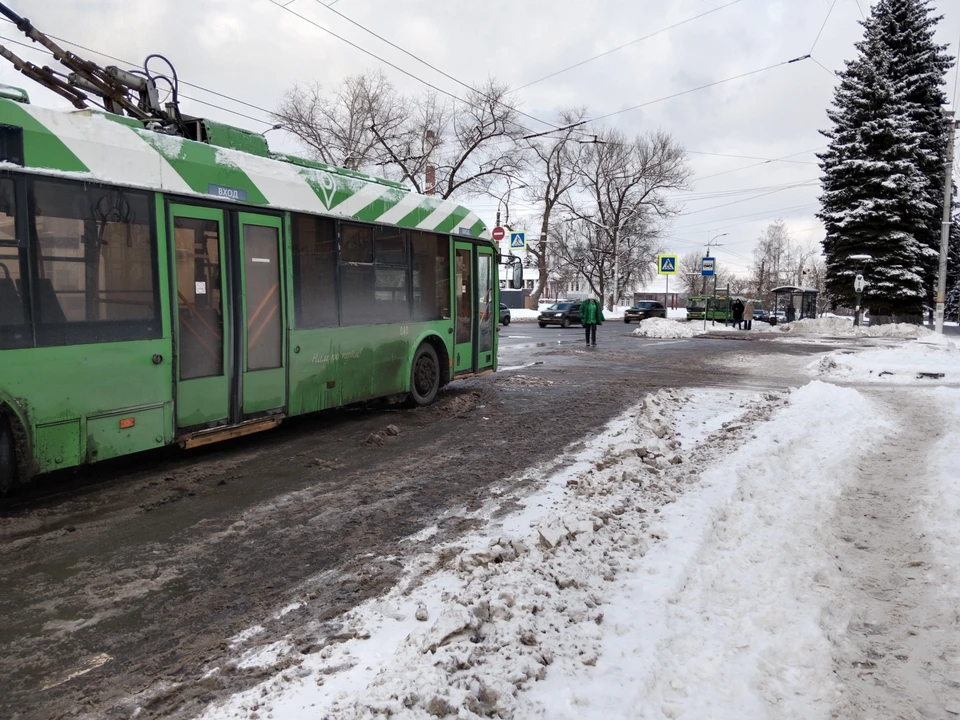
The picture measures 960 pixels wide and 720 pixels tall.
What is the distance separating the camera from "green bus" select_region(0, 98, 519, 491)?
5.20 metres

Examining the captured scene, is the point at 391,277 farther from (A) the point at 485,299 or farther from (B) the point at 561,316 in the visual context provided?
(B) the point at 561,316

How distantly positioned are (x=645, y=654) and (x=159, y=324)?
4.99m

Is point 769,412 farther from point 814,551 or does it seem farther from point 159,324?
point 159,324

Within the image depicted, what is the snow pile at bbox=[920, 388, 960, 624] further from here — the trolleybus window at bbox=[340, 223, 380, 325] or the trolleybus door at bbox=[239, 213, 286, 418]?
the trolleybus window at bbox=[340, 223, 380, 325]

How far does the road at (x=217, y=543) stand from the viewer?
3.17 m

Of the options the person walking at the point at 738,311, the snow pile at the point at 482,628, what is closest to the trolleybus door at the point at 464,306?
the snow pile at the point at 482,628

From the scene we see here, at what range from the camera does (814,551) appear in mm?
4543

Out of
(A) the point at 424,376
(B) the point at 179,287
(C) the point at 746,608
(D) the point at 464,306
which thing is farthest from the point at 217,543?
(D) the point at 464,306

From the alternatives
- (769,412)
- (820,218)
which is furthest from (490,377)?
(820,218)

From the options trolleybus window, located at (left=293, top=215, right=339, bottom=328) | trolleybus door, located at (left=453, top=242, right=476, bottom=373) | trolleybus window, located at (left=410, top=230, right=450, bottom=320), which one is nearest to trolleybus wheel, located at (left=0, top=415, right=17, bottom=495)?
trolleybus window, located at (left=293, top=215, right=339, bottom=328)

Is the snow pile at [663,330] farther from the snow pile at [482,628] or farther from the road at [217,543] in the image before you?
the snow pile at [482,628]

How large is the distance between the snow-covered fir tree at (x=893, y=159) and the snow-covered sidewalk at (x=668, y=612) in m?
32.5

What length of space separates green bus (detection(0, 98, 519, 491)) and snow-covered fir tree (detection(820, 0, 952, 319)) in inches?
→ 1270

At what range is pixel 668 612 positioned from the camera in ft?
11.8
